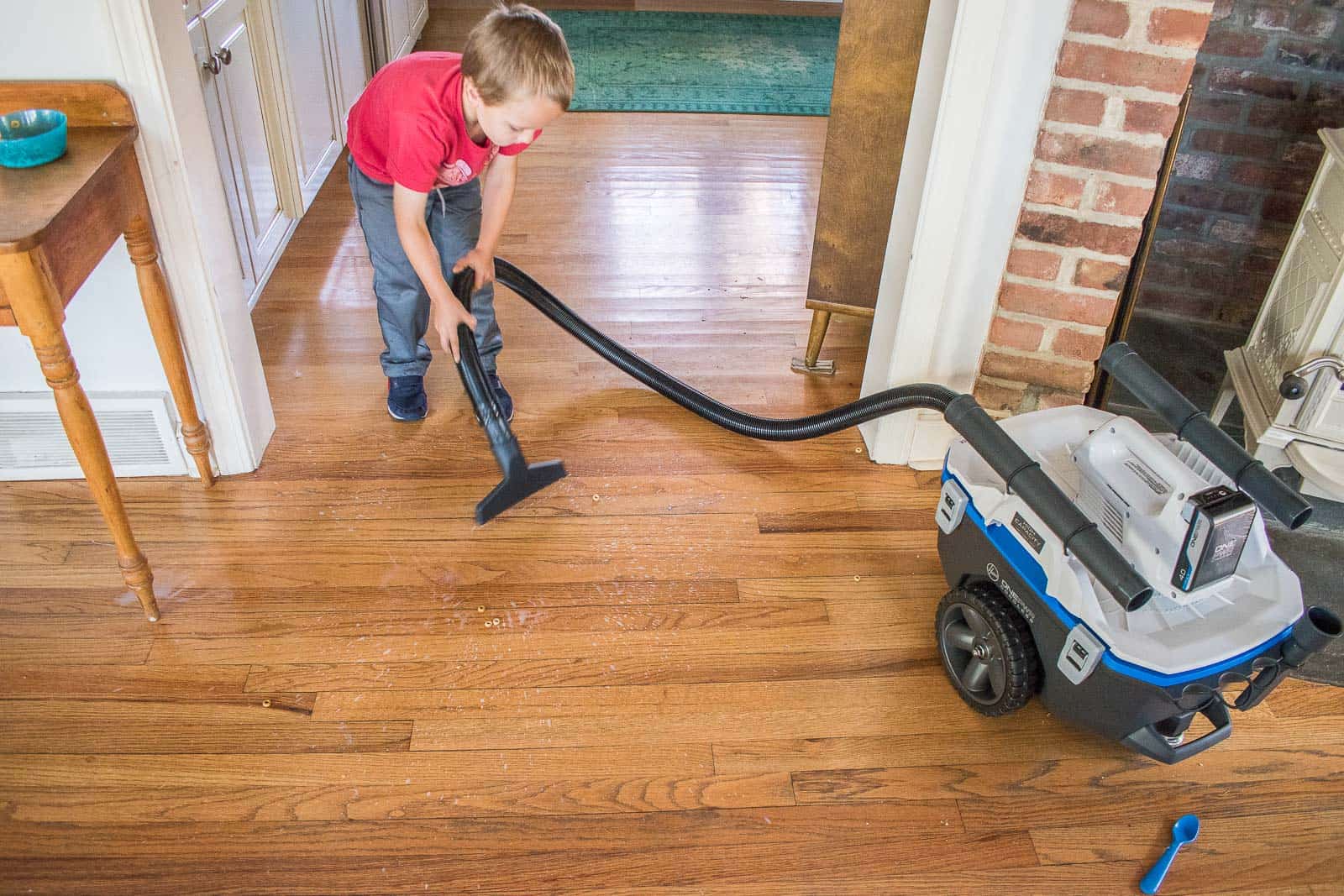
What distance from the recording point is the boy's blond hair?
1517 millimetres

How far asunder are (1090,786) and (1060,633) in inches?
10.9

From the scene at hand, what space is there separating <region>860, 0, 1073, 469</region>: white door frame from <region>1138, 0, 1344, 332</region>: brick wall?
2.83 ft

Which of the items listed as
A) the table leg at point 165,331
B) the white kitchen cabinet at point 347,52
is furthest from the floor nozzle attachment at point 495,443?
the white kitchen cabinet at point 347,52

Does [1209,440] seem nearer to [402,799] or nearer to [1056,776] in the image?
[1056,776]

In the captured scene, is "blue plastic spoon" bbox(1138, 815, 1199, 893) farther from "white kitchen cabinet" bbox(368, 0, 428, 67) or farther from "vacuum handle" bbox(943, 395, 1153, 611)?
"white kitchen cabinet" bbox(368, 0, 428, 67)

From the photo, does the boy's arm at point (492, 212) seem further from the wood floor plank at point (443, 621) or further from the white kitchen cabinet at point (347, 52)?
the white kitchen cabinet at point (347, 52)

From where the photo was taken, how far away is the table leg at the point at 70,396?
4.27 ft

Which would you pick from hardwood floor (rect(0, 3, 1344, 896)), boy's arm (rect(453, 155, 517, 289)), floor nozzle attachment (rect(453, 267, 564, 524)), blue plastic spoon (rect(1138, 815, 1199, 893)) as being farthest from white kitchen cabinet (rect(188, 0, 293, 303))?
blue plastic spoon (rect(1138, 815, 1199, 893))

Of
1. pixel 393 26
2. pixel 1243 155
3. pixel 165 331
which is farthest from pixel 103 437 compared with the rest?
pixel 1243 155

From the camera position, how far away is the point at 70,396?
1.42 m

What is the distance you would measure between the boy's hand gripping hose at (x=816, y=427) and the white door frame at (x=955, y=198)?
0.59ft

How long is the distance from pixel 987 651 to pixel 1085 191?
779 mm

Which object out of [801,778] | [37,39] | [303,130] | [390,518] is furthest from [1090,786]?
[303,130]

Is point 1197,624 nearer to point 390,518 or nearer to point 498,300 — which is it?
point 390,518
